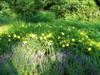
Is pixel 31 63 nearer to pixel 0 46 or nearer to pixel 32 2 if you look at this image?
pixel 0 46

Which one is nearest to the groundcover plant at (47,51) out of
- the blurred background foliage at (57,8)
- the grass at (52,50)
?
the grass at (52,50)

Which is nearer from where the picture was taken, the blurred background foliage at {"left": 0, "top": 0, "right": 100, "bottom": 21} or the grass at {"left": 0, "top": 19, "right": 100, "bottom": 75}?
the grass at {"left": 0, "top": 19, "right": 100, "bottom": 75}

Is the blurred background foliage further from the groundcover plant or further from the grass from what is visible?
the grass

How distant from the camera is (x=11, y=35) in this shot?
266 inches

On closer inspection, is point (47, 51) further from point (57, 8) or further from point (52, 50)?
point (57, 8)

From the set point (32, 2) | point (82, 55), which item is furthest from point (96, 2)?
point (82, 55)

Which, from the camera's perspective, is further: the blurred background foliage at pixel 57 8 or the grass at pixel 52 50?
the blurred background foliage at pixel 57 8

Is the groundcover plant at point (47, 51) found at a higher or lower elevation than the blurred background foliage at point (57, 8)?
higher

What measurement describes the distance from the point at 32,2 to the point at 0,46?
177 inches

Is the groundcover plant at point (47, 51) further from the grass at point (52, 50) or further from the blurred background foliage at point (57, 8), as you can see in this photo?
the blurred background foliage at point (57, 8)

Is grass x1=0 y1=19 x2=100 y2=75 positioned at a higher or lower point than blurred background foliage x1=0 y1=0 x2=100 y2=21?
higher

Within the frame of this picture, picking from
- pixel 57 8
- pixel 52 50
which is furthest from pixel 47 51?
pixel 57 8

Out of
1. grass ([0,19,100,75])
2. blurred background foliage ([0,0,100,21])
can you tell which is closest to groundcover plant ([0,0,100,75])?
grass ([0,19,100,75])

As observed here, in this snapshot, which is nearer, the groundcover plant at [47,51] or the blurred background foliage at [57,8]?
the groundcover plant at [47,51]
